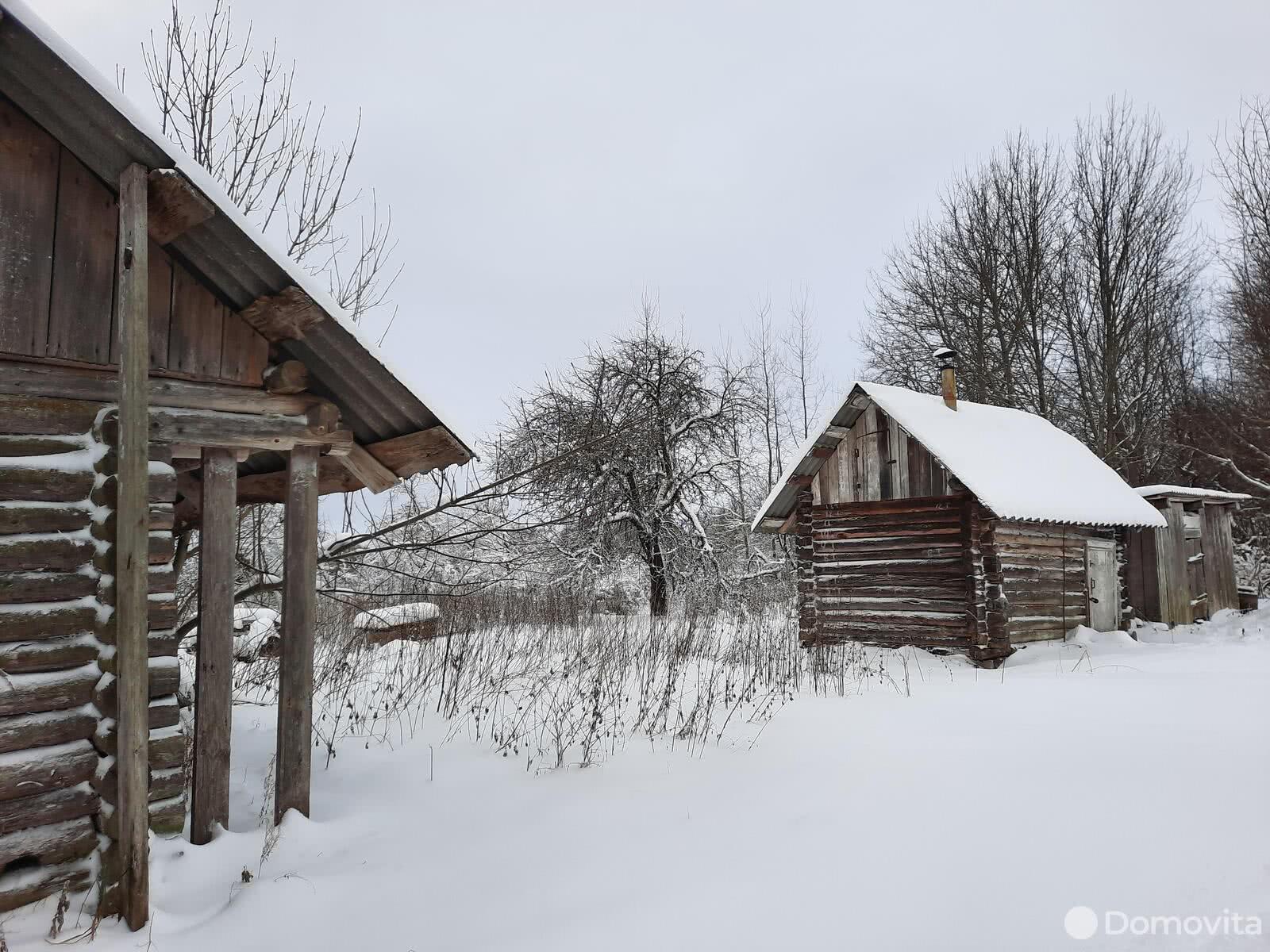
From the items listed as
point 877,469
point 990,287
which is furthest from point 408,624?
point 990,287

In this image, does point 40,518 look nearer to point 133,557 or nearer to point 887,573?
point 133,557

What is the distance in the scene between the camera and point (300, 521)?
467 cm

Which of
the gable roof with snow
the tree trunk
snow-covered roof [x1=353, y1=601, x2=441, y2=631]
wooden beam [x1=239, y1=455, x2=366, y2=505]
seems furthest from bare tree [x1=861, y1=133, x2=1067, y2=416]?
wooden beam [x1=239, y1=455, x2=366, y2=505]

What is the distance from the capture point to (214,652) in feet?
14.1

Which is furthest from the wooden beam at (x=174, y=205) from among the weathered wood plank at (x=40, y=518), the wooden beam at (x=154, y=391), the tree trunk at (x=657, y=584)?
the tree trunk at (x=657, y=584)

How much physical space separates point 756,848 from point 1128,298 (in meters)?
24.8

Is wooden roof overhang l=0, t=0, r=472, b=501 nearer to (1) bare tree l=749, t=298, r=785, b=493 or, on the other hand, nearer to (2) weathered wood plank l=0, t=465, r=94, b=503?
(2) weathered wood plank l=0, t=465, r=94, b=503

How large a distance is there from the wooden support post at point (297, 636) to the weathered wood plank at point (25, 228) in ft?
4.67

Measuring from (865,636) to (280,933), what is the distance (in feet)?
35.1

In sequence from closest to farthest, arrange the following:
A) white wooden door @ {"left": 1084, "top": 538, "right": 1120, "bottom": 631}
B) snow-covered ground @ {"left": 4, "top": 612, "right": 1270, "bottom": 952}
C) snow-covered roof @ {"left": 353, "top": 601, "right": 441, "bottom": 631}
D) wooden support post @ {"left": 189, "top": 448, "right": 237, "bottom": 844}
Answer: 1. snow-covered ground @ {"left": 4, "top": 612, "right": 1270, "bottom": 952}
2. wooden support post @ {"left": 189, "top": 448, "right": 237, "bottom": 844}
3. snow-covered roof @ {"left": 353, "top": 601, "right": 441, "bottom": 631}
4. white wooden door @ {"left": 1084, "top": 538, "right": 1120, "bottom": 631}

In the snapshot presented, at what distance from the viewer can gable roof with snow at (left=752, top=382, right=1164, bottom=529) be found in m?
11.7

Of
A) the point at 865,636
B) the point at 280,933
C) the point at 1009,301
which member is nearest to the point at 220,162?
the point at 280,933

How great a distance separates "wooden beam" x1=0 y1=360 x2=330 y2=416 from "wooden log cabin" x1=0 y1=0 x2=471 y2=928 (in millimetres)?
10

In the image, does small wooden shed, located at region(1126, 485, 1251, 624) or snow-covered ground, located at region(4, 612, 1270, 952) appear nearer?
snow-covered ground, located at region(4, 612, 1270, 952)
